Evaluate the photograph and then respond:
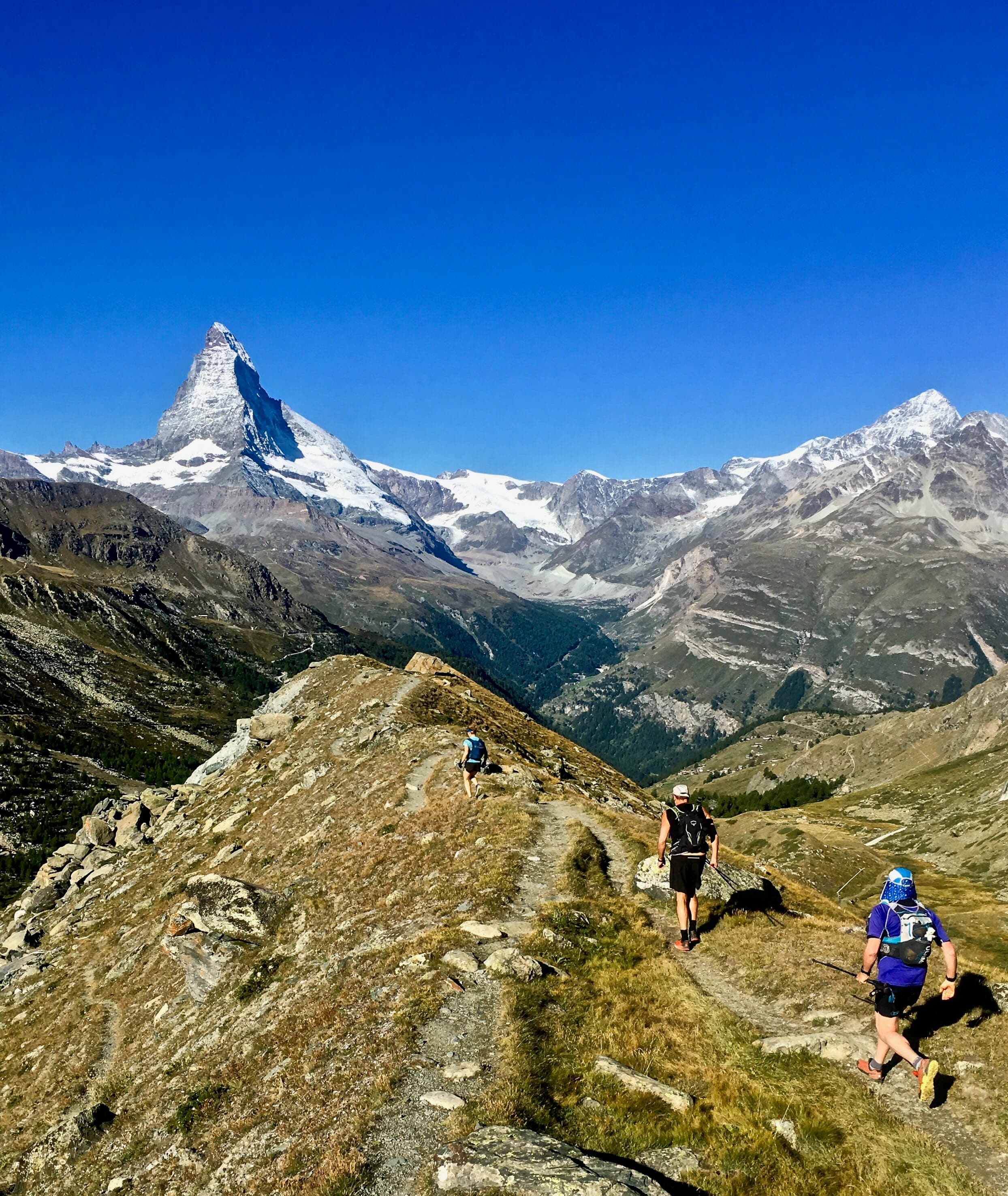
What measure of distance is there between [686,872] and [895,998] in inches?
282

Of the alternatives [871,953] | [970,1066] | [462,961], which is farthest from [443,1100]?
[970,1066]

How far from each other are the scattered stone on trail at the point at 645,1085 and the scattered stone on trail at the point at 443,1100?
3.41m

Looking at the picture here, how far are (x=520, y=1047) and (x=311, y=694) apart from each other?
230ft

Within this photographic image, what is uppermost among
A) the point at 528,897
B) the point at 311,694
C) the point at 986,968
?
the point at 311,694

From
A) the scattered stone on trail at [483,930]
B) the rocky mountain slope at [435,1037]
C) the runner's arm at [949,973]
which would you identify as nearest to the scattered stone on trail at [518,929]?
the rocky mountain slope at [435,1037]

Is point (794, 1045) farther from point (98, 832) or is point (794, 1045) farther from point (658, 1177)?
point (98, 832)

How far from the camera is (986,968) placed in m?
18.4

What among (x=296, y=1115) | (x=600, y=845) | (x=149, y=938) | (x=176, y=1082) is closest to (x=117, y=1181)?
(x=176, y=1082)

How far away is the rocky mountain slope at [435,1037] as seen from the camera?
13203 millimetres

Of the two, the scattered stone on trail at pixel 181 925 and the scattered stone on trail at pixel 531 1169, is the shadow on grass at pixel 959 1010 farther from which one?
the scattered stone on trail at pixel 181 925

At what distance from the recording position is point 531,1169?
38.8 feet

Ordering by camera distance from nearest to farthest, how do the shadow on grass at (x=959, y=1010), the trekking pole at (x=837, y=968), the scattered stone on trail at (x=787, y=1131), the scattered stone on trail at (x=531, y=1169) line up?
the scattered stone on trail at (x=531, y=1169) < the scattered stone on trail at (x=787, y=1131) < the shadow on grass at (x=959, y=1010) < the trekking pole at (x=837, y=968)

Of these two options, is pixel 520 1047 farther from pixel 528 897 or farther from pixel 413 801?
pixel 413 801

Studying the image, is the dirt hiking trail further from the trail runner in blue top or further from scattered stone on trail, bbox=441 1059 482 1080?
the trail runner in blue top
